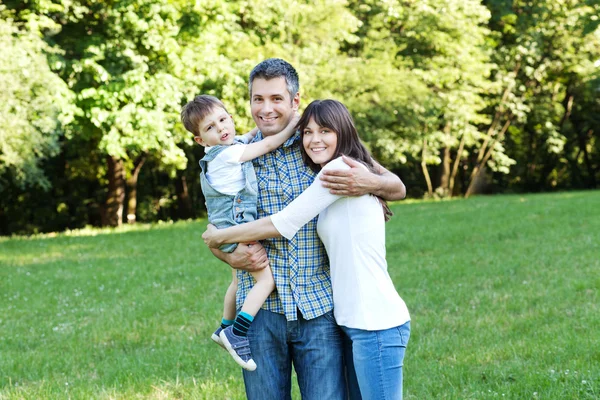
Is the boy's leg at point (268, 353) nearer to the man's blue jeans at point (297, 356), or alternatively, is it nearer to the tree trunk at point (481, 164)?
the man's blue jeans at point (297, 356)

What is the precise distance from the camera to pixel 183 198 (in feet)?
110

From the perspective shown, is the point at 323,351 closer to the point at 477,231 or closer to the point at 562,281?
the point at 562,281

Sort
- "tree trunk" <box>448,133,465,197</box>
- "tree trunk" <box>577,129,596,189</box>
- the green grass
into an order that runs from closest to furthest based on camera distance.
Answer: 1. the green grass
2. "tree trunk" <box>448,133,465,197</box>
3. "tree trunk" <box>577,129,596,189</box>

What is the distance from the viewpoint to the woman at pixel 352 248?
121 inches

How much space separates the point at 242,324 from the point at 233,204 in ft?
Answer: 1.83

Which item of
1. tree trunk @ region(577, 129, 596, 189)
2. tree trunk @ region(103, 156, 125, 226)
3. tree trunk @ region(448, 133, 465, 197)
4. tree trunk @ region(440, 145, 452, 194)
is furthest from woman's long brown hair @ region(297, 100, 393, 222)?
tree trunk @ region(577, 129, 596, 189)

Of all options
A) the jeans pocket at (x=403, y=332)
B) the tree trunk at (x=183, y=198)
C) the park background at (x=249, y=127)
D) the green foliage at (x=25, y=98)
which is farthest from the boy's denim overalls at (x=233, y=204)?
the tree trunk at (x=183, y=198)

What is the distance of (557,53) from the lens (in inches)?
1146

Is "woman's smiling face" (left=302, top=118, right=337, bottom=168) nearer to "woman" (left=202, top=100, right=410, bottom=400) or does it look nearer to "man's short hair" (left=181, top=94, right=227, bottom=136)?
"woman" (left=202, top=100, right=410, bottom=400)

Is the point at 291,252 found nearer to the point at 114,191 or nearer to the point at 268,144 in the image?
the point at 268,144

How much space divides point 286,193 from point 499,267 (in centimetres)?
746

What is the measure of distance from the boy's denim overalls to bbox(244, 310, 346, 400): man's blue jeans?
1.43 ft

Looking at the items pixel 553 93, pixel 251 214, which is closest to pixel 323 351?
pixel 251 214

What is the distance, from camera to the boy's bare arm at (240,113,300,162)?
329cm
